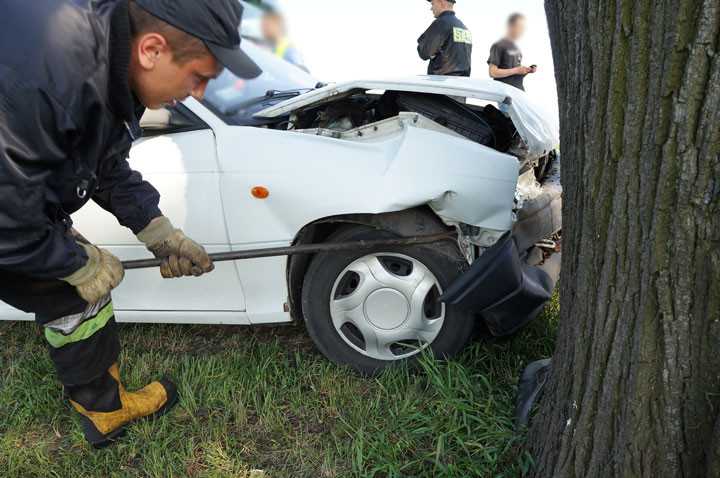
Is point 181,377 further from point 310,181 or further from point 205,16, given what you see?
point 205,16

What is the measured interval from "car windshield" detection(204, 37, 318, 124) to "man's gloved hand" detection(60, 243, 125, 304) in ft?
2.82

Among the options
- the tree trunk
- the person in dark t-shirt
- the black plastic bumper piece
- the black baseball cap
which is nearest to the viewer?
the tree trunk

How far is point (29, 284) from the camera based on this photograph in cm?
189

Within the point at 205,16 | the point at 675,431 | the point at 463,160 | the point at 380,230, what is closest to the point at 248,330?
the point at 380,230

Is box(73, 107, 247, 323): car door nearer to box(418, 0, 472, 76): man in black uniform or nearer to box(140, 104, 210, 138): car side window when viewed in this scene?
box(140, 104, 210, 138): car side window

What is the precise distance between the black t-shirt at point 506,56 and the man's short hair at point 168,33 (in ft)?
14.5

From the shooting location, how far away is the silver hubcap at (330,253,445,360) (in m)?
2.27

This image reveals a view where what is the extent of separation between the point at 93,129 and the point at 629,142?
1.49m

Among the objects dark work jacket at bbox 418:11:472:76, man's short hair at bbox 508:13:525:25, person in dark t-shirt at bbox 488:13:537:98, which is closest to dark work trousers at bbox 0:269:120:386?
dark work jacket at bbox 418:11:472:76

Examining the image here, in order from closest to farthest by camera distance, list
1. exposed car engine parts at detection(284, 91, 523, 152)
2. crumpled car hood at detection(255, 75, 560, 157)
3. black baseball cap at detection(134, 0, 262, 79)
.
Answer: black baseball cap at detection(134, 0, 262, 79) < crumpled car hood at detection(255, 75, 560, 157) < exposed car engine parts at detection(284, 91, 523, 152)

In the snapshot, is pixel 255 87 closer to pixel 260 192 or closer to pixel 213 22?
pixel 260 192

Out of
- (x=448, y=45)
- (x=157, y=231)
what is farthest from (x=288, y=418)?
(x=448, y=45)

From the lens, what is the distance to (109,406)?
2.17 metres

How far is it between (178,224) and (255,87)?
90 cm
